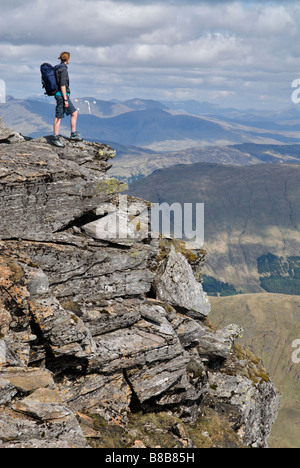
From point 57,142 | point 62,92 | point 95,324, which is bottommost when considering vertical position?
point 95,324

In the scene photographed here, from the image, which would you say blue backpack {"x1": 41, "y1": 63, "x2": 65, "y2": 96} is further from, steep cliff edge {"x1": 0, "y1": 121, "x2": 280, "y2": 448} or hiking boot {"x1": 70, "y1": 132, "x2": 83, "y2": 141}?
hiking boot {"x1": 70, "y1": 132, "x2": 83, "y2": 141}

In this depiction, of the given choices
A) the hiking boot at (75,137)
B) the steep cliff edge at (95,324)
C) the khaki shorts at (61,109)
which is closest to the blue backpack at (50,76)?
the khaki shorts at (61,109)

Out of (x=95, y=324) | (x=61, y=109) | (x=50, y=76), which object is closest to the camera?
(x=95, y=324)

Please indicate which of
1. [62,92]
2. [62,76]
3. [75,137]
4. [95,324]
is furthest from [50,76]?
[95,324]

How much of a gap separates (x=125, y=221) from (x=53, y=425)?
16275 millimetres

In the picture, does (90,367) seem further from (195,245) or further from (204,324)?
(195,245)

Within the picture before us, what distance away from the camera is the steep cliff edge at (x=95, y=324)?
20.5 m

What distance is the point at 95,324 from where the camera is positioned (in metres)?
24.8

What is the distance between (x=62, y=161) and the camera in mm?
27656

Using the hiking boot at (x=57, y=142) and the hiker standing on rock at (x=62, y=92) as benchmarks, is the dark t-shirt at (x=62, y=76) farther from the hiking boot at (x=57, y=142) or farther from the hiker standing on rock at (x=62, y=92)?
the hiking boot at (x=57, y=142)

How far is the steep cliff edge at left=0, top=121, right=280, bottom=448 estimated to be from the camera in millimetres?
20469

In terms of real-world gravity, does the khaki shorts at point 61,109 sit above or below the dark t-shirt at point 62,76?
below

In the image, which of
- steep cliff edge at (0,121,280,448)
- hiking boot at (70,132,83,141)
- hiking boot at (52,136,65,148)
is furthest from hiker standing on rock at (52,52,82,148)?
steep cliff edge at (0,121,280,448)

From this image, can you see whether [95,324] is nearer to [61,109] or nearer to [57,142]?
[57,142]
